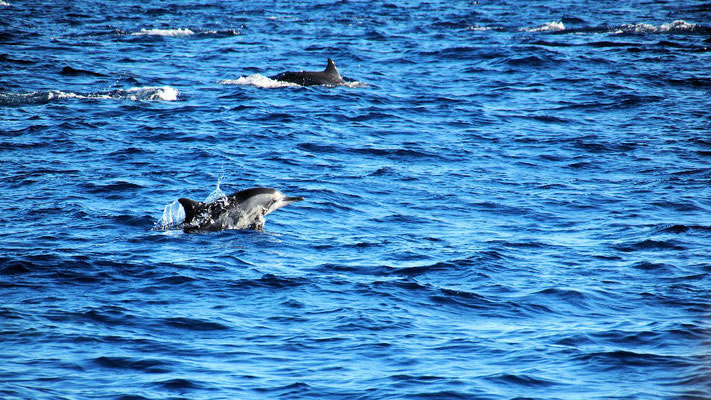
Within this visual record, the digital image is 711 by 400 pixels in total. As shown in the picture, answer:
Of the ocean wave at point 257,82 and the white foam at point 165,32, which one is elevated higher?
the white foam at point 165,32

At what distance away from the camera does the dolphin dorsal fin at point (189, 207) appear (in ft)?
44.8

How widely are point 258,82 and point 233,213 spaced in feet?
47.3

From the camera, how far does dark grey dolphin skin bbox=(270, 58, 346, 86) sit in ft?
91.8

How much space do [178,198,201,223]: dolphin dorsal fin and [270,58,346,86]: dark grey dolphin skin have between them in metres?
14.4

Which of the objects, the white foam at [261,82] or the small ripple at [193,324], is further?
the white foam at [261,82]

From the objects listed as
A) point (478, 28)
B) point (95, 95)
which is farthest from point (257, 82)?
point (478, 28)

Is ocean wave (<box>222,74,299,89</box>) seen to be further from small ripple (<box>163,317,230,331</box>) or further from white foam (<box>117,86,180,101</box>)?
Result: small ripple (<box>163,317,230,331</box>)

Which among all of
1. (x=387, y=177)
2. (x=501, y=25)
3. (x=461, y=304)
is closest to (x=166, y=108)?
(x=387, y=177)

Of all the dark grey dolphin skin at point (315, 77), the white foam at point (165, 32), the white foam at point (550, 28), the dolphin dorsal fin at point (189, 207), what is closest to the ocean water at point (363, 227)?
the dolphin dorsal fin at point (189, 207)

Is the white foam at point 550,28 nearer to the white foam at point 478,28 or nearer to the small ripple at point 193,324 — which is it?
the white foam at point 478,28

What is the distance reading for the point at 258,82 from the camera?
28156 mm

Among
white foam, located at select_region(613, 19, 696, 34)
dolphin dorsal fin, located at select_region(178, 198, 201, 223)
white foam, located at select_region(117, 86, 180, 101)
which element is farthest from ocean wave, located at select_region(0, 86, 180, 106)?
white foam, located at select_region(613, 19, 696, 34)

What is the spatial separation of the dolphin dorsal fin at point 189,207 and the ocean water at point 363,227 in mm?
321

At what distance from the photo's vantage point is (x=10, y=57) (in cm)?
3006
